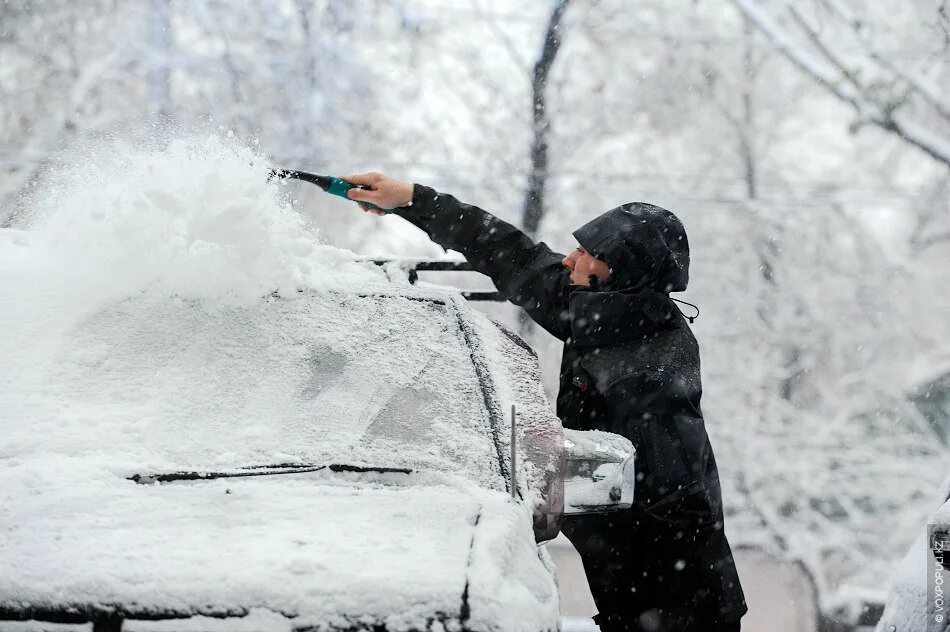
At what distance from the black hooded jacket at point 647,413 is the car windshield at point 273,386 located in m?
0.47

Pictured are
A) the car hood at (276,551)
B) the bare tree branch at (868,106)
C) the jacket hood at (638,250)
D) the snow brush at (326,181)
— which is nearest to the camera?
the car hood at (276,551)

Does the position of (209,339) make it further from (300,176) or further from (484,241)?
(484,241)

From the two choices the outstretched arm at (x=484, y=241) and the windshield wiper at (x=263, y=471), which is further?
the outstretched arm at (x=484, y=241)

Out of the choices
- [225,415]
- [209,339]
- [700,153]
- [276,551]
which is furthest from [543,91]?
[276,551]

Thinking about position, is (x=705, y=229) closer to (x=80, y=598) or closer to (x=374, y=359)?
(x=374, y=359)

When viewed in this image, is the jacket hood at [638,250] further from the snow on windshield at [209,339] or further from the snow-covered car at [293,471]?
the snow on windshield at [209,339]

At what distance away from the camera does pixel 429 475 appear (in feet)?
6.98

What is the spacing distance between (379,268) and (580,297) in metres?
0.80

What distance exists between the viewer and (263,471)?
6.72ft

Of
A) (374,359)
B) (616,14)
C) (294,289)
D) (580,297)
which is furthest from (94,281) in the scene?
(616,14)

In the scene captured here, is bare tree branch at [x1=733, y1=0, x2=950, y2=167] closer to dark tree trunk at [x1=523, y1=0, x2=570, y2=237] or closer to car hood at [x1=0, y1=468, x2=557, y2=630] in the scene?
dark tree trunk at [x1=523, y1=0, x2=570, y2=237]

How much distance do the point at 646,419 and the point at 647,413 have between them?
21mm

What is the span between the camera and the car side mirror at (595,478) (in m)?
2.28

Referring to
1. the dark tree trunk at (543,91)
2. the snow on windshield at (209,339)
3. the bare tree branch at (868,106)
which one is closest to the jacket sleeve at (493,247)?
the snow on windshield at (209,339)
